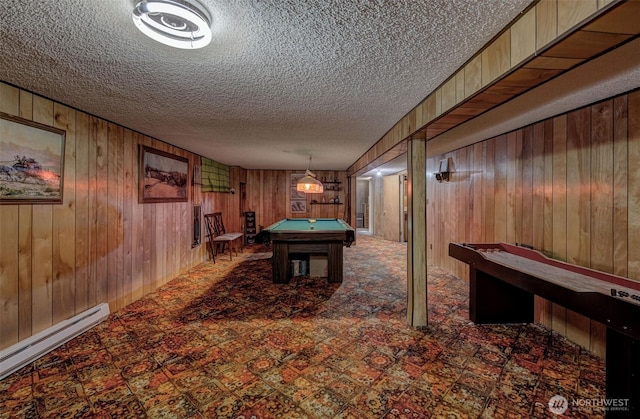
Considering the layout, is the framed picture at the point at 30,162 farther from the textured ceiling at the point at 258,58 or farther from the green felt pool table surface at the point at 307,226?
the green felt pool table surface at the point at 307,226

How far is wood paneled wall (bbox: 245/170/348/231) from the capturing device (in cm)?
780

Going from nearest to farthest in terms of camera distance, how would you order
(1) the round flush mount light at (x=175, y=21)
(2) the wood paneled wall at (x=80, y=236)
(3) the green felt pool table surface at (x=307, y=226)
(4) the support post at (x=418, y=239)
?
(1) the round flush mount light at (x=175, y=21), (2) the wood paneled wall at (x=80, y=236), (4) the support post at (x=418, y=239), (3) the green felt pool table surface at (x=307, y=226)

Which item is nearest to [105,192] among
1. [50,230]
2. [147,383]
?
[50,230]

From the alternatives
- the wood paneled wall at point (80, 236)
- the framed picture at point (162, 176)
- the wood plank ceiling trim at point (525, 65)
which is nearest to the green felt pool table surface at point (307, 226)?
the framed picture at point (162, 176)

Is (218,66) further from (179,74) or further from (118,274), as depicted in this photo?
(118,274)

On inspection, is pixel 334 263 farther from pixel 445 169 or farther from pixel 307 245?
pixel 445 169

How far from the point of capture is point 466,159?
4223 millimetres

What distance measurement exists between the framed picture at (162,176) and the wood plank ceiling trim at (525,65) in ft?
11.6

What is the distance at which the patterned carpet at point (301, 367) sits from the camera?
1666mm

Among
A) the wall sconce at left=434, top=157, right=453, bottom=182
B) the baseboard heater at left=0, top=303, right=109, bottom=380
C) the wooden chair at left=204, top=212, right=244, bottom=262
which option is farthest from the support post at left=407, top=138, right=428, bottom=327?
the wooden chair at left=204, top=212, right=244, bottom=262

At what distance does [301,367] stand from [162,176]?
3.53 m

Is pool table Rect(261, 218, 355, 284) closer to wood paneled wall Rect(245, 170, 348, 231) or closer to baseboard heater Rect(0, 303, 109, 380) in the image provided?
baseboard heater Rect(0, 303, 109, 380)

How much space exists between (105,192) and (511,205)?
16.2 ft

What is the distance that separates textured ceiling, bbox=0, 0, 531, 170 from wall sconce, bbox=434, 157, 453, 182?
7.58 feet
